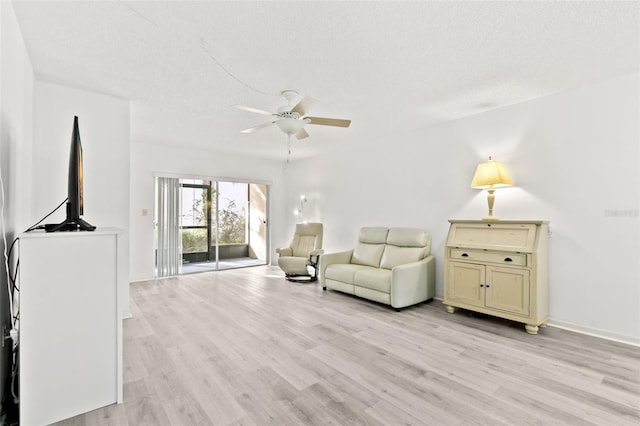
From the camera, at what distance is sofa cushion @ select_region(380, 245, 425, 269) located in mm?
4180

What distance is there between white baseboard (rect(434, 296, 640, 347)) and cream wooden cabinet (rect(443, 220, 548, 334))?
5.6 inches

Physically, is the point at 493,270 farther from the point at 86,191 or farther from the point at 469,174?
the point at 86,191

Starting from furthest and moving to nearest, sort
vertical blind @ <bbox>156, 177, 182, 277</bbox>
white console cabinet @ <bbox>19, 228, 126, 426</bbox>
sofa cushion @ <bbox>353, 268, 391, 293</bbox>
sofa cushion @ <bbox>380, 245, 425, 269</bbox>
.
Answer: vertical blind @ <bbox>156, 177, 182, 277</bbox> < sofa cushion @ <bbox>380, 245, 425, 269</bbox> < sofa cushion @ <bbox>353, 268, 391, 293</bbox> < white console cabinet @ <bbox>19, 228, 126, 426</bbox>

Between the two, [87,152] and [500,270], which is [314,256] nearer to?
[500,270]

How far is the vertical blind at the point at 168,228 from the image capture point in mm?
5523

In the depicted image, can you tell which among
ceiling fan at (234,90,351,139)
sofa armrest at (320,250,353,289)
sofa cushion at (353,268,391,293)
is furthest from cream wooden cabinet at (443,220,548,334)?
ceiling fan at (234,90,351,139)

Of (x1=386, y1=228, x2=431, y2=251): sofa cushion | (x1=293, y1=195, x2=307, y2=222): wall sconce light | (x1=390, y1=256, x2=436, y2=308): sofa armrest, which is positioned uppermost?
(x1=293, y1=195, x2=307, y2=222): wall sconce light

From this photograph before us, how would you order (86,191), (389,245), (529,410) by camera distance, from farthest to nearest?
(389,245) < (86,191) < (529,410)

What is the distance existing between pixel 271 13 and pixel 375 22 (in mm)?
696

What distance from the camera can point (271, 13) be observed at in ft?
6.28

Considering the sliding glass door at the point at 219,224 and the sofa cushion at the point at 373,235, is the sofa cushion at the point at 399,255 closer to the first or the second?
the sofa cushion at the point at 373,235

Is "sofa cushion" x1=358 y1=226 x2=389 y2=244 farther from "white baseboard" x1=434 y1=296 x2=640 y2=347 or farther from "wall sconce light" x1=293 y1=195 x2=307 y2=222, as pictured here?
"white baseboard" x1=434 y1=296 x2=640 y2=347

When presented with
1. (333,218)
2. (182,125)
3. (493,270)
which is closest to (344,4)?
(493,270)

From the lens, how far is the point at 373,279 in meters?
3.87
